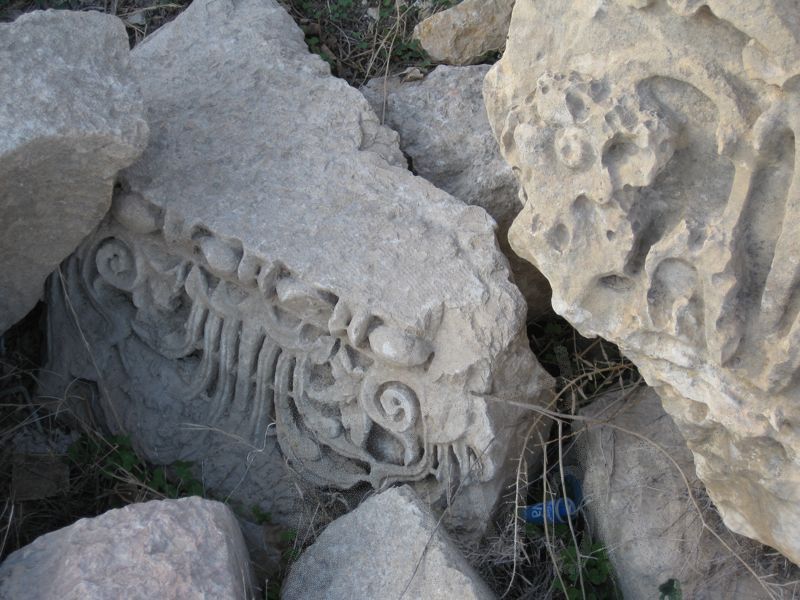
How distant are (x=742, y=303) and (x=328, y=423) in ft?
3.61

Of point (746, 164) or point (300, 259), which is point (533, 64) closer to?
point (746, 164)

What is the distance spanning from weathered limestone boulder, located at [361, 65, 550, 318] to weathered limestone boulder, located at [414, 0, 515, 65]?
0.68ft

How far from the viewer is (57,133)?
2273 millimetres

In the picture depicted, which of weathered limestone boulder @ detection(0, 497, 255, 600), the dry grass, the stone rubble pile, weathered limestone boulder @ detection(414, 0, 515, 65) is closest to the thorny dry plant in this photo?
weathered limestone boulder @ detection(414, 0, 515, 65)

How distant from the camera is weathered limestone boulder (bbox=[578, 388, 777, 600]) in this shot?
91.3 inches

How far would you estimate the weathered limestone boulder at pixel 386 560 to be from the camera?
2.10 metres

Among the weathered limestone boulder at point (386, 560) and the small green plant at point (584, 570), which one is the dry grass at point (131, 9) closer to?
the weathered limestone boulder at point (386, 560)

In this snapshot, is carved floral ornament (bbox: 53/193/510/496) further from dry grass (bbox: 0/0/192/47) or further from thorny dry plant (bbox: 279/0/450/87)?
dry grass (bbox: 0/0/192/47)

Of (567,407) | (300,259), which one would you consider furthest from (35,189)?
(567,407)

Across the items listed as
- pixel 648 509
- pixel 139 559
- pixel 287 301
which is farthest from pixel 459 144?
pixel 139 559

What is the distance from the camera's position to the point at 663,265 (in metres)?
1.86

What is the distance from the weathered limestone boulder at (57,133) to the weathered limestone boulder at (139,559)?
708mm

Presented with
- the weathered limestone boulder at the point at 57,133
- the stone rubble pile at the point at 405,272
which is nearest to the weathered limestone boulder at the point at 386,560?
the stone rubble pile at the point at 405,272

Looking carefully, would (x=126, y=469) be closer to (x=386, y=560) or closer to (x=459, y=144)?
(x=386, y=560)
